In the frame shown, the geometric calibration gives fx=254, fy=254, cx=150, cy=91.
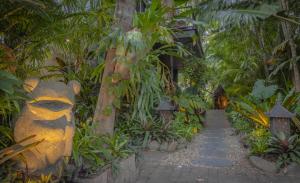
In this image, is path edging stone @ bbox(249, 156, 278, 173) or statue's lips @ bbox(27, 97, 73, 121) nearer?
statue's lips @ bbox(27, 97, 73, 121)

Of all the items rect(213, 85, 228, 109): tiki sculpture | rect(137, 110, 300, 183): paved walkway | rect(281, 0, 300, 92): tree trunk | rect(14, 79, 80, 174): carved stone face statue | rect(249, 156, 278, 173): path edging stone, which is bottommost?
rect(137, 110, 300, 183): paved walkway

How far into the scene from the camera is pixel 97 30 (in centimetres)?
397

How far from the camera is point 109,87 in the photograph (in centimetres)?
376

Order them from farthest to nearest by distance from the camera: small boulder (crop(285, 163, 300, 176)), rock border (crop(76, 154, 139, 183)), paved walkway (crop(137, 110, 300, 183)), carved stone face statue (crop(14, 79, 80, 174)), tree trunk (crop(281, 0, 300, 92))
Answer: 1. tree trunk (crop(281, 0, 300, 92))
2. small boulder (crop(285, 163, 300, 176))
3. paved walkway (crop(137, 110, 300, 183))
4. rock border (crop(76, 154, 139, 183))
5. carved stone face statue (crop(14, 79, 80, 174))

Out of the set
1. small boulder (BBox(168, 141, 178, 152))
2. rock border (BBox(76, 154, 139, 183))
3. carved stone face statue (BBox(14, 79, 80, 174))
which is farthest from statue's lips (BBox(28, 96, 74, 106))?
small boulder (BBox(168, 141, 178, 152))

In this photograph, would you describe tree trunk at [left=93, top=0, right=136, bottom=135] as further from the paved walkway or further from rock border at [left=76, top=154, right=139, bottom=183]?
the paved walkway

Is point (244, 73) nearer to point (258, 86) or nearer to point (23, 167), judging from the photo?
point (258, 86)

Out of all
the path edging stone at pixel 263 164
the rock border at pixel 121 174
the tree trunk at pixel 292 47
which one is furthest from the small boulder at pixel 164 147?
the tree trunk at pixel 292 47

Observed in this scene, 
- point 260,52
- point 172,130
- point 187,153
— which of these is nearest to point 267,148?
point 187,153

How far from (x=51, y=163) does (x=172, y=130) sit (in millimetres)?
4156

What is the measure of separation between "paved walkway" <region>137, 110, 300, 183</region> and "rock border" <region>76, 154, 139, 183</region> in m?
0.20

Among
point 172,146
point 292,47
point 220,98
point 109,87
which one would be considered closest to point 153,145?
point 172,146

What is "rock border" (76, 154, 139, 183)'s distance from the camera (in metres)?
3.02

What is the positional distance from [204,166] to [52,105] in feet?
11.1
